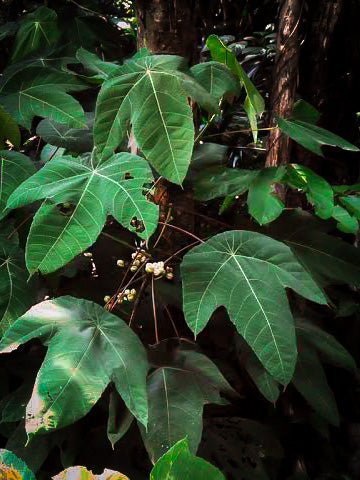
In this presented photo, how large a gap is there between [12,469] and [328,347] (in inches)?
30.2

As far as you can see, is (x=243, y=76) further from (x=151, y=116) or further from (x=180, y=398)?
(x=180, y=398)

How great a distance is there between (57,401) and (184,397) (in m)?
0.20

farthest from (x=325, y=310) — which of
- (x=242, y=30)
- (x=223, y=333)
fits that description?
(x=242, y=30)

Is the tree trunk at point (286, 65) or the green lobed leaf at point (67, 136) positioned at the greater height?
the tree trunk at point (286, 65)

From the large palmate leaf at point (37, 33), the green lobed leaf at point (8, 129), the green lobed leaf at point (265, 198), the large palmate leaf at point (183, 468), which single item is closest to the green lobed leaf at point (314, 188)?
the green lobed leaf at point (265, 198)

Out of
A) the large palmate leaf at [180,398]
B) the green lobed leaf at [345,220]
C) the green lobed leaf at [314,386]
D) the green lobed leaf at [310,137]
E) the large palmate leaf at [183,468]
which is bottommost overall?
the green lobed leaf at [314,386]

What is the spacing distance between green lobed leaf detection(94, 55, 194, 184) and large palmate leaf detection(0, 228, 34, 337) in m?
0.27

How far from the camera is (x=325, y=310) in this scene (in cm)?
137

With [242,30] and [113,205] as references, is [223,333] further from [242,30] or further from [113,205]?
[242,30]

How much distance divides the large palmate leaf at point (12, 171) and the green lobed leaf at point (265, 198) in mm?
394

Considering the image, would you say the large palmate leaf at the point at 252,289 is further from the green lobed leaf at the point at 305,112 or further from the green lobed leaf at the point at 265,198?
the green lobed leaf at the point at 305,112

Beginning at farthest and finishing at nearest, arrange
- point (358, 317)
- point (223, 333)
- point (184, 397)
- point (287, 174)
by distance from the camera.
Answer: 1. point (358, 317)
2. point (223, 333)
3. point (287, 174)
4. point (184, 397)

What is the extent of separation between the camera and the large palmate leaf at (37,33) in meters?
1.29

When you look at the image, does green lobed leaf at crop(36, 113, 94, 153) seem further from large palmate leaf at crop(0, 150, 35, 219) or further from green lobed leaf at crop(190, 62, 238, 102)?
green lobed leaf at crop(190, 62, 238, 102)
